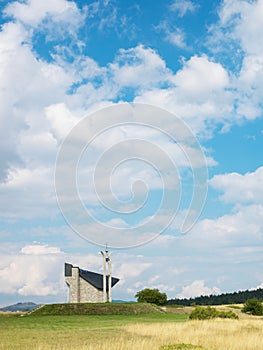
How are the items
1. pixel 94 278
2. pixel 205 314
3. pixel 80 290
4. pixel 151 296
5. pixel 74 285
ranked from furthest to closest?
pixel 151 296 < pixel 94 278 < pixel 80 290 < pixel 74 285 < pixel 205 314

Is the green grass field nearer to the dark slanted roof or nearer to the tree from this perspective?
the dark slanted roof

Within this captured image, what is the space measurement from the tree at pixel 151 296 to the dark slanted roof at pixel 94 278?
5375 millimetres

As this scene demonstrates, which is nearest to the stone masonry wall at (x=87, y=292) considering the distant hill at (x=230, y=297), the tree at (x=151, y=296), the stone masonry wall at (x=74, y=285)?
the stone masonry wall at (x=74, y=285)

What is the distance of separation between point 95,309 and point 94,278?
13.9 metres

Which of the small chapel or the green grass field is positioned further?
the small chapel

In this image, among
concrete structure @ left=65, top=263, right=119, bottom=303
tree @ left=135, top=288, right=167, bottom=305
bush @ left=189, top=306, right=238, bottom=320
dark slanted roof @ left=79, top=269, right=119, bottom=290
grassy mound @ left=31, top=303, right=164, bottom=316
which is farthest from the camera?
tree @ left=135, top=288, right=167, bottom=305

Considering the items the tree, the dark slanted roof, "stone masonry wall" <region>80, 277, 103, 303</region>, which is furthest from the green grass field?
the tree

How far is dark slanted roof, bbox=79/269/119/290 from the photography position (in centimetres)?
6756

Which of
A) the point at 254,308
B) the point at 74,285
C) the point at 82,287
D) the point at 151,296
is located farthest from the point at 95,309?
the point at 254,308

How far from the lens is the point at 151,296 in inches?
2889

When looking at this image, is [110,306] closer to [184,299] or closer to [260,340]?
[260,340]

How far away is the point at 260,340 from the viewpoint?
1903cm

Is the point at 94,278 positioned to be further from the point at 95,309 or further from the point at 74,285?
the point at 95,309

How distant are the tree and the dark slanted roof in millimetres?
5375
